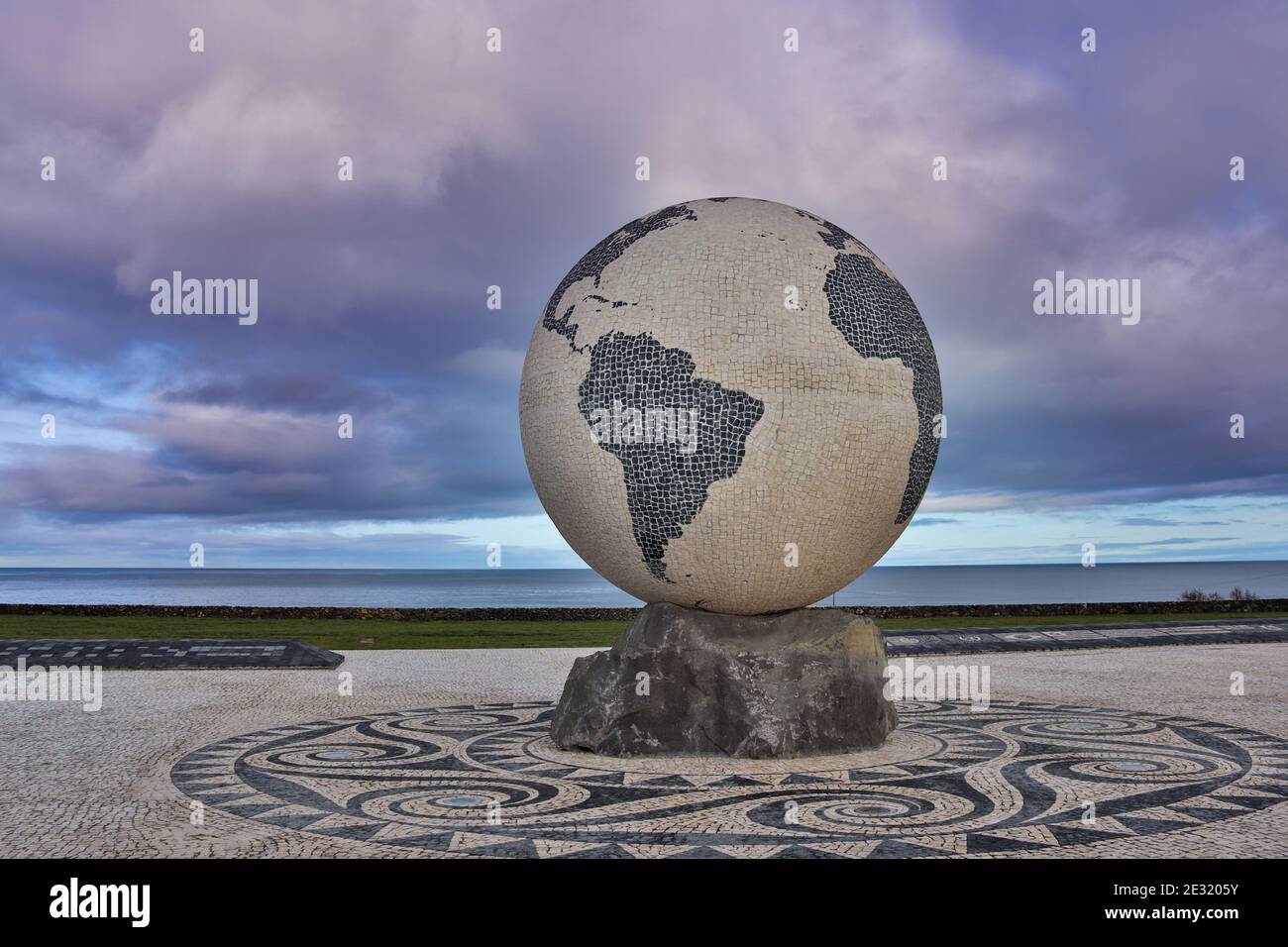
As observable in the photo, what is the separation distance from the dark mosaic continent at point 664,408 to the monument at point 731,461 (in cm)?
2

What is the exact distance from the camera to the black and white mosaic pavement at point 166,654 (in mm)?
18422

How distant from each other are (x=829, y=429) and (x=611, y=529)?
2.37 meters

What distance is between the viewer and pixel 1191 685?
15.9 metres

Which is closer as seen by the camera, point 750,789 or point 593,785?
point 750,789

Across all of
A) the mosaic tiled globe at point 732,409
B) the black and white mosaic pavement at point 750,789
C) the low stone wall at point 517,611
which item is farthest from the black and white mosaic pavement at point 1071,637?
the mosaic tiled globe at point 732,409

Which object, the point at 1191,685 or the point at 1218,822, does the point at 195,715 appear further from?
the point at 1191,685

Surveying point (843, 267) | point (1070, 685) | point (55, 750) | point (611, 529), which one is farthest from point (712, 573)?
point (1070, 685)

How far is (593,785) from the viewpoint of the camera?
29.5 ft

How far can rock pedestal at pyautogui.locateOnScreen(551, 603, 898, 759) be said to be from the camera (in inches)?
402

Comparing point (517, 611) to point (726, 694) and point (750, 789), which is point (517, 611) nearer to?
point (726, 694)

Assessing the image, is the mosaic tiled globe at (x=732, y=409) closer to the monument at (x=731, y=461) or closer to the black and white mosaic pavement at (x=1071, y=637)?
the monument at (x=731, y=461)

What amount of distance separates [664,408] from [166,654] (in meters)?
13.7

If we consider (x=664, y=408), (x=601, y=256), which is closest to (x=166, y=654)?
(x=601, y=256)
